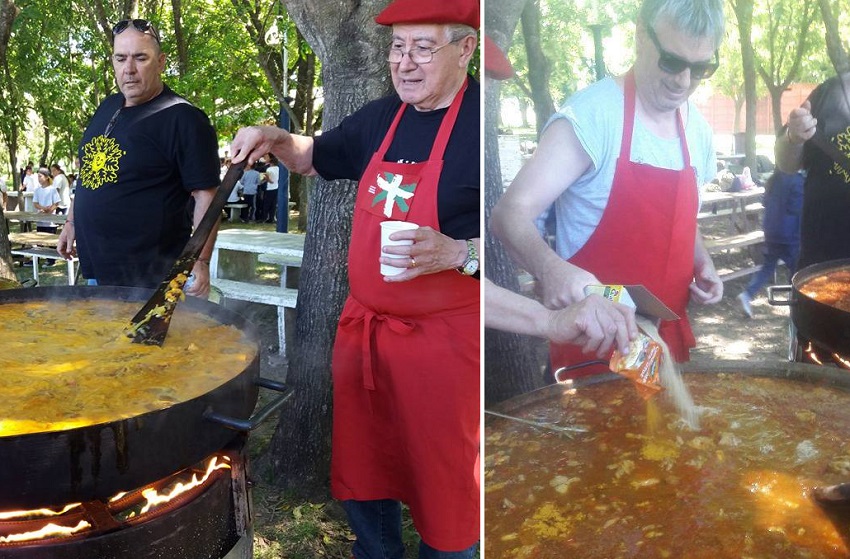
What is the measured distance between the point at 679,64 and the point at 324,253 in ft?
7.57

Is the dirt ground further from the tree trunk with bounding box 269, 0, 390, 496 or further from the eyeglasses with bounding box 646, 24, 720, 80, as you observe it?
the tree trunk with bounding box 269, 0, 390, 496

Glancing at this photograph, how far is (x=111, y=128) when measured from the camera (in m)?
2.82

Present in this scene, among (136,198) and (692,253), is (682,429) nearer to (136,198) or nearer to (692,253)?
(692,253)

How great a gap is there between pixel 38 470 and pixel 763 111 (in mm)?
1416

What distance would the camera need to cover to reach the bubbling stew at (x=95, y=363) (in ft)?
5.51

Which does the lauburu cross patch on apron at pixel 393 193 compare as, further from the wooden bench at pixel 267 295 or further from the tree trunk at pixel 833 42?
the wooden bench at pixel 267 295

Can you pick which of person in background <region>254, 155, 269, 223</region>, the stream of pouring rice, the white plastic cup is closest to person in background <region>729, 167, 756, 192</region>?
the stream of pouring rice

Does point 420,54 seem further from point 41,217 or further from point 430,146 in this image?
point 41,217

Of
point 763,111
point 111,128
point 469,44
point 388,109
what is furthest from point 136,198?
point 763,111

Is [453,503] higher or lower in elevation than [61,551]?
lower

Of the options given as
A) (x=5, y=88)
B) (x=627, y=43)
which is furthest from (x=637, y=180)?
(x=5, y=88)

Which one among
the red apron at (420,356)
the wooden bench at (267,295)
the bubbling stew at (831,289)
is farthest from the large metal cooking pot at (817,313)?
the wooden bench at (267,295)

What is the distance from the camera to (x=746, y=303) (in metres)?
1.07

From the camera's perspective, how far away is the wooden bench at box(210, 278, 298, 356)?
15.6 ft
